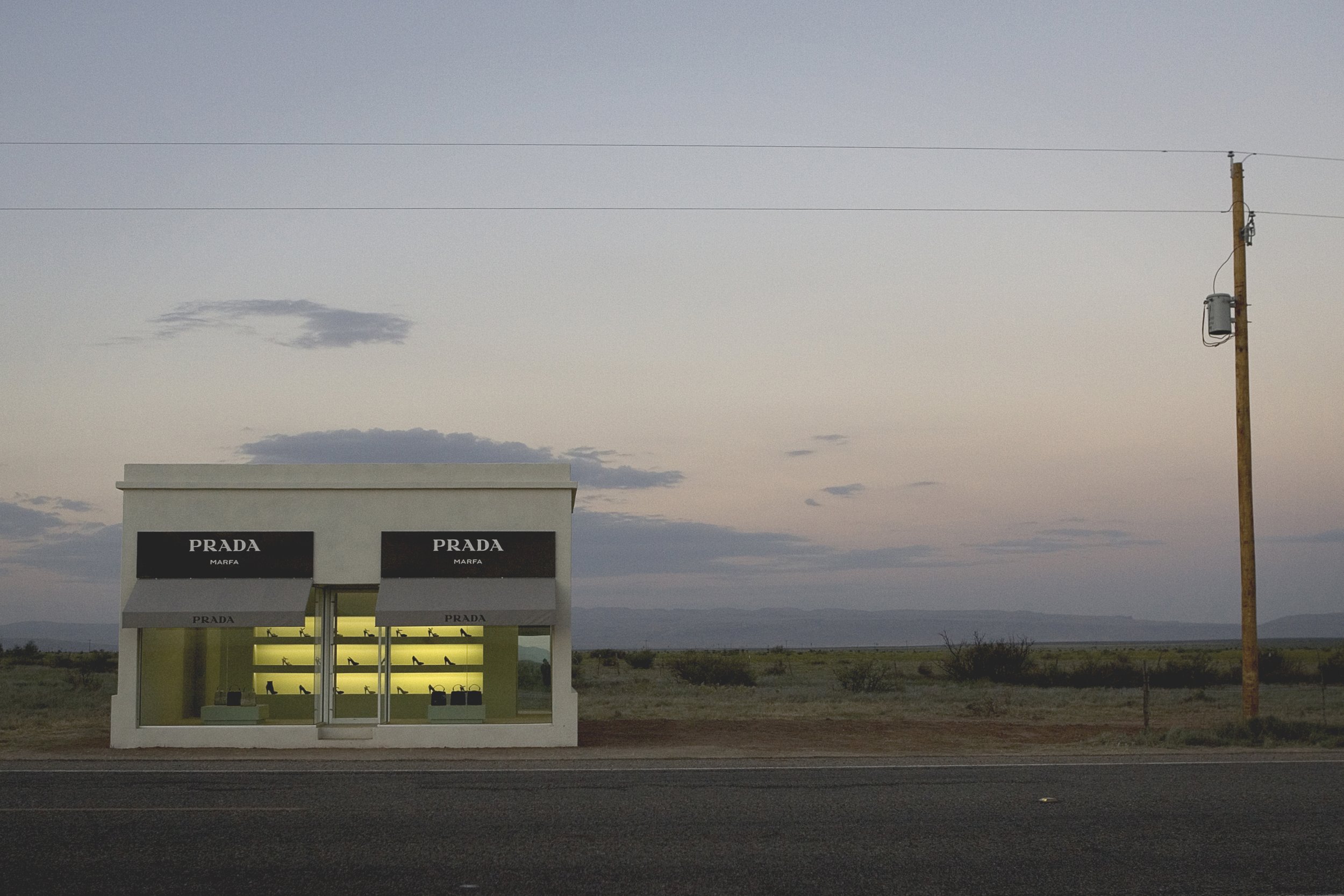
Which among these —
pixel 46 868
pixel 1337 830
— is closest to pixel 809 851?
pixel 1337 830

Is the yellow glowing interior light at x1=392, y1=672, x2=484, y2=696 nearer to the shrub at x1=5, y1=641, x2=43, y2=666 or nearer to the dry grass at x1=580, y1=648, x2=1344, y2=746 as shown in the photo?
the dry grass at x1=580, y1=648, x2=1344, y2=746

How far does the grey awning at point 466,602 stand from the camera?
20922 millimetres

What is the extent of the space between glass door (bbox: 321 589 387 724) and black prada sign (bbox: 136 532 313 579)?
98 centimetres

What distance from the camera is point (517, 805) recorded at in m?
13.5

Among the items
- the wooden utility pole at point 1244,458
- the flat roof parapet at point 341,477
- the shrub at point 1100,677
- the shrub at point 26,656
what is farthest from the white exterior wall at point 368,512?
the shrub at point 26,656

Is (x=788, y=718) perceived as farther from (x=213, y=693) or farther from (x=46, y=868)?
(x=46, y=868)

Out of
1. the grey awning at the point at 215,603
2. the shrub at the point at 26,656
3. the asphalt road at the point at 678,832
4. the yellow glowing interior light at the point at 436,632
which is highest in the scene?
the grey awning at the point at 215,603

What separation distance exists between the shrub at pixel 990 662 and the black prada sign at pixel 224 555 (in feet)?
102

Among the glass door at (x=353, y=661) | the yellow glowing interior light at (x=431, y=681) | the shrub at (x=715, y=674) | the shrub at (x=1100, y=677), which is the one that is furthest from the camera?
the shrub at (x=715, y=674)

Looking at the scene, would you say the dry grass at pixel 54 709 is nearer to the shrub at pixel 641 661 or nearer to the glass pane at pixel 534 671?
the glass pane at pixel 534 671

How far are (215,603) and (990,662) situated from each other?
34023 mm

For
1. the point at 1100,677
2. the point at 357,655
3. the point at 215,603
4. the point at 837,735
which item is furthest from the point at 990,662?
the point at 215,603

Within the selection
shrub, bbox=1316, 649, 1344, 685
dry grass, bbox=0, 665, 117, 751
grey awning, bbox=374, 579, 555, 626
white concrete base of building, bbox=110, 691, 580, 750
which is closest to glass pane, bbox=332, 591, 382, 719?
white concrete base of building, bbox=110, 691, 580, 750

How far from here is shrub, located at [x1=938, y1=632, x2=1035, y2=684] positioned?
47.2 m
